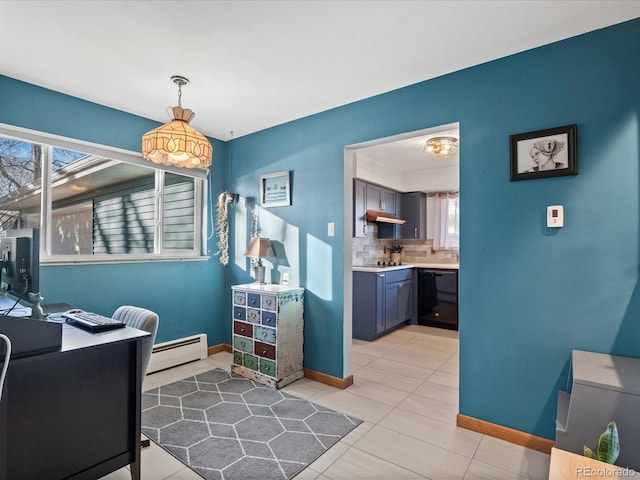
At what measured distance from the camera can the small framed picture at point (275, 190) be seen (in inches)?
139

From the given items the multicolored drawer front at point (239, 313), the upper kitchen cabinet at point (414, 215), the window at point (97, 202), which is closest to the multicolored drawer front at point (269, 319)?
the multicolored drawer front at point (239, 313)

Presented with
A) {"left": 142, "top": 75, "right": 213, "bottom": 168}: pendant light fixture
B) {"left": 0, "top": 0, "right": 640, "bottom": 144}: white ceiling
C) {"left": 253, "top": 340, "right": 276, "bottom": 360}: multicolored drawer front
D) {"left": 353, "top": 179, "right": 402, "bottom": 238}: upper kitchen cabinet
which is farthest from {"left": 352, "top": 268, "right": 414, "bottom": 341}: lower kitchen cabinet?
{"left": 142, "top": 75, "right": 213, "bottom": 168}: pendant light fixture

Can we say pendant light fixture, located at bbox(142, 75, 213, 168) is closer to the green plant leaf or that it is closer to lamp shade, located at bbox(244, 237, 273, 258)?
lamp shade, located at bbox(244, 237, 273, 258)

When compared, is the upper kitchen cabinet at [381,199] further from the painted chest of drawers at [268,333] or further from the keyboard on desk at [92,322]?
the keyboard on desk at [92,322]

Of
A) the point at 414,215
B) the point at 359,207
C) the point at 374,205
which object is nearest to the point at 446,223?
the point at 414,215

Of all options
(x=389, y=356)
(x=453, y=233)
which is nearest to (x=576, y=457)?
(x=389, y=356)

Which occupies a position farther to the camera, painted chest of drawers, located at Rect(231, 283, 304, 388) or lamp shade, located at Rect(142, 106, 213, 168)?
painted chest of drawers, located at Rect(231, 283, 304, 388)

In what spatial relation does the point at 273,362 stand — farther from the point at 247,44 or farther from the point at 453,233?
the point at 453,233

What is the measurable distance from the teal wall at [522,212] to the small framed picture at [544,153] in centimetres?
5

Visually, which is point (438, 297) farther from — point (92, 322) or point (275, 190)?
point (92, 322)

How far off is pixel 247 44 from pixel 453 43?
4.23 ft

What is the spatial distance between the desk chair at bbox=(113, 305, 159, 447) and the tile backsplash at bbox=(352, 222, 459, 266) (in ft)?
11.1

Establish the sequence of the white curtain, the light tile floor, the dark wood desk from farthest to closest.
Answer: the white curtain, the light tile floor, the dark wood desk

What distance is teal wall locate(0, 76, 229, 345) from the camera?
2.70 m
